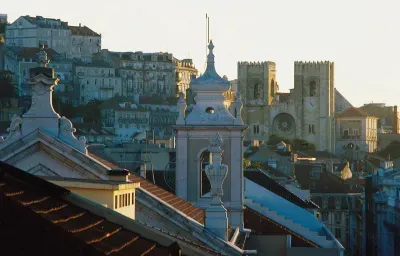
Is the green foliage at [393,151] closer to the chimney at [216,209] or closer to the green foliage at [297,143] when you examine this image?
the green foliage at [297,143]

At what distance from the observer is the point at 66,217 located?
7512 millimetres

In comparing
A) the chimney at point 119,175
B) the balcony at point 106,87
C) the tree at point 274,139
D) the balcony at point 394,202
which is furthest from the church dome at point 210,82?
the balcony at point 106,87

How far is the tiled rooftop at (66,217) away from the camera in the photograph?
6.90 metres

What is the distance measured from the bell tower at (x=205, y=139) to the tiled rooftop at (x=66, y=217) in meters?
17.4

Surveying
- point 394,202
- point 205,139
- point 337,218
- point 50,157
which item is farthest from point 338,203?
point 50,157

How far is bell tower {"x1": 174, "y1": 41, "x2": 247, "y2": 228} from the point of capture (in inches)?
1019

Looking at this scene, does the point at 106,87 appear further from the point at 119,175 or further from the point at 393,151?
the point at 119,175

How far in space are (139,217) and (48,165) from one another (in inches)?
38.2

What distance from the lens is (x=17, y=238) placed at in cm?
657

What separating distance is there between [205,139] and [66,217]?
Result: 18924 mm

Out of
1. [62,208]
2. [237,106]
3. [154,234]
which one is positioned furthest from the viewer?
[237,106]

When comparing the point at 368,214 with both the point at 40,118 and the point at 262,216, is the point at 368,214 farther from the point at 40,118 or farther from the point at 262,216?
the point at 40,118

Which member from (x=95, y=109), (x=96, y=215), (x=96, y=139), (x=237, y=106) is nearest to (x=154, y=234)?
(x=96, y=215)

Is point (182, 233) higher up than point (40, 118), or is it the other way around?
point (40, 118)
